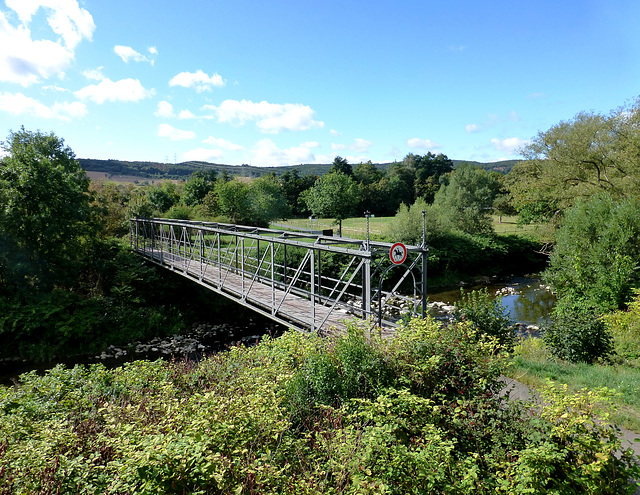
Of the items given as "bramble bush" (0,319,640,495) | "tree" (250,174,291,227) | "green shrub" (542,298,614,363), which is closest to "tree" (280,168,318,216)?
"tree" (250,174,291,227)

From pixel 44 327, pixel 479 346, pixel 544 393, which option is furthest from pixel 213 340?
pixel 544 393

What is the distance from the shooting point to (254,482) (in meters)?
3.58

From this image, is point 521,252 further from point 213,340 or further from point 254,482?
point 254,482

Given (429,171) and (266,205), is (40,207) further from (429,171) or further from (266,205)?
(429,171)

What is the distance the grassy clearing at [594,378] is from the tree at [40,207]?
19.3 m

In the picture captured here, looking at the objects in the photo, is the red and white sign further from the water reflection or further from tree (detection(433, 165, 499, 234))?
tree (detection(433, 165, 499, 234))

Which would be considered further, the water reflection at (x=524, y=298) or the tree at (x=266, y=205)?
the tree at (x=266, y=205)

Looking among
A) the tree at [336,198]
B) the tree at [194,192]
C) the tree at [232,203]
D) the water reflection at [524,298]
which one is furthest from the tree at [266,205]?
the water reflection at [524,298]

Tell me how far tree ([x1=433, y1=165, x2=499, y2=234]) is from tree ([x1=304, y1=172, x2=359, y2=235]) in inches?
356

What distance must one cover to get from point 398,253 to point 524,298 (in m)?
22.0

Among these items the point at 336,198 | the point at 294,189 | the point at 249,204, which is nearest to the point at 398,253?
the point at 336,198

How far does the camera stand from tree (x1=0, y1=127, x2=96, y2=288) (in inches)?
676

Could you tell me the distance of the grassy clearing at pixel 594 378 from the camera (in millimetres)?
6453

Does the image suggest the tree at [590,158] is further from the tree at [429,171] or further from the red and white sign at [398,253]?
the tree at [429,171]
